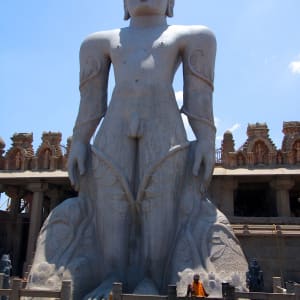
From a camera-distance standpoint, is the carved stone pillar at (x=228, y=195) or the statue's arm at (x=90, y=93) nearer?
the statue's arm at (x=90, y=93)

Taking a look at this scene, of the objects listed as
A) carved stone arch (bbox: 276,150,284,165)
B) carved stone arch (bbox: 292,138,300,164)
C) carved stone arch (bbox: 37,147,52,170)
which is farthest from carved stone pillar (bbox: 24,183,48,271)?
carved stone arch (bbox: 292,138,300,164)

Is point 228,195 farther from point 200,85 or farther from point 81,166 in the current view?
point 81,166

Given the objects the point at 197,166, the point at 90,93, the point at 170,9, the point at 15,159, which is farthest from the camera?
the point at 15,159

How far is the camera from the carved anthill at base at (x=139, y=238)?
643 cm

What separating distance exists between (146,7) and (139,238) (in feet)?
13.9

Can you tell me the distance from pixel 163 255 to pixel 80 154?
227cm

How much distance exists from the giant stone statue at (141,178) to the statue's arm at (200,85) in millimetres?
18

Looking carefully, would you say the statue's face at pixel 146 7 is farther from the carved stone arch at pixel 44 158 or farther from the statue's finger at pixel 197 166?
the carved stone arch at pixel 44 158

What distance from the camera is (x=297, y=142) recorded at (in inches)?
807

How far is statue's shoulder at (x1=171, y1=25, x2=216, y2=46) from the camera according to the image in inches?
299

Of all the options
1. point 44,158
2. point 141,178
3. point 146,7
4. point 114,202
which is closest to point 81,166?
point 114,202

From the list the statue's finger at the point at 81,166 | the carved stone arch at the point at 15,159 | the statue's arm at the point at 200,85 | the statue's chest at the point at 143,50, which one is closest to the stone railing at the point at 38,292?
the statue's finger at the point at 81,166

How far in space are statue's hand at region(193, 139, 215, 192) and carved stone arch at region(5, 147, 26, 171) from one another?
630 inches

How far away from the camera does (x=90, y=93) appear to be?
25.6ft
